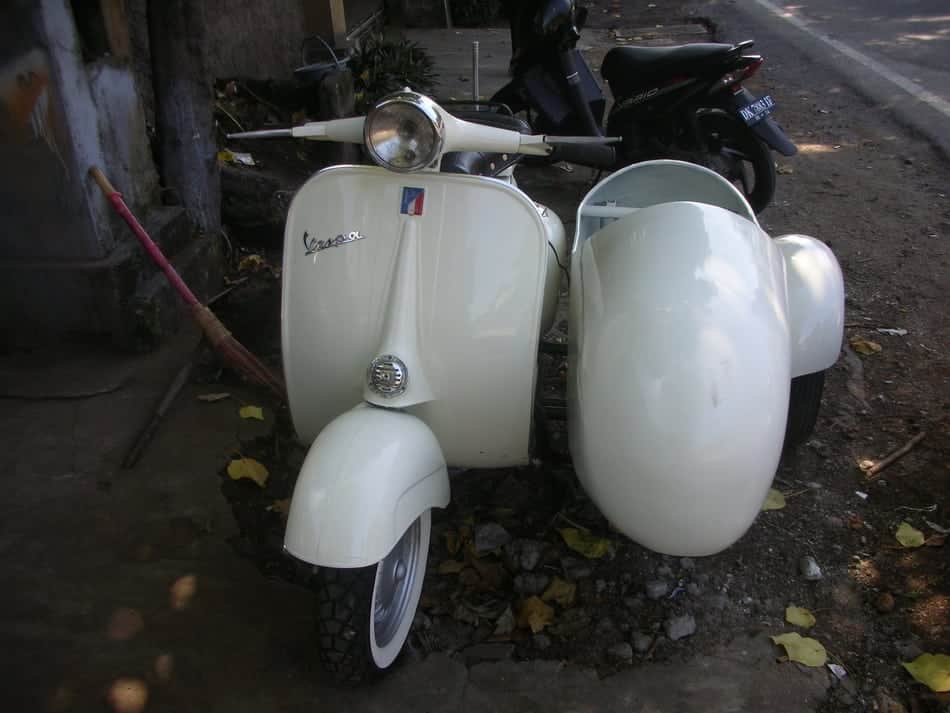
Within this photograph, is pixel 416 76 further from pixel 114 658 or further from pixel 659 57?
pixel 114 658

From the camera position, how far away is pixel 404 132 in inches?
73.8

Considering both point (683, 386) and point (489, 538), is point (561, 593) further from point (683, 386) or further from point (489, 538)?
point (683, 386)

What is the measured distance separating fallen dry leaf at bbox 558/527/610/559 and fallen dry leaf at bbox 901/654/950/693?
2.63 feet

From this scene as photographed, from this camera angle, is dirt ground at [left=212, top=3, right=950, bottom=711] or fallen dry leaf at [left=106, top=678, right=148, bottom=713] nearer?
fallen dry leaf at [left=106, top=678, right=148, bottom=713]

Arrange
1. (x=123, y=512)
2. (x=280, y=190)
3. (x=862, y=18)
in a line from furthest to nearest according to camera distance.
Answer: (x=862, y=18) < (x=280, y=190) < (x=123, y=512)

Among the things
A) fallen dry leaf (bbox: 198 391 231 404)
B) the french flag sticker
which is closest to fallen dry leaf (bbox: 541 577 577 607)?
the french flag sticker

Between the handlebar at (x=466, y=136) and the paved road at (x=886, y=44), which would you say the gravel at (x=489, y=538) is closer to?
the handlebar at (x=466, y=136)

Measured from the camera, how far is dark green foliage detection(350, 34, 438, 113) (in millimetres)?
6188

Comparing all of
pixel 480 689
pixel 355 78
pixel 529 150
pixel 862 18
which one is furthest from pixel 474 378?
pixel 862 18

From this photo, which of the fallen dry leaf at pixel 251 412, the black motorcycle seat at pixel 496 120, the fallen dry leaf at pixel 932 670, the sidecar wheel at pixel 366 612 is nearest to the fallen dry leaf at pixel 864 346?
the fallen dry leaf at pixel 932 670

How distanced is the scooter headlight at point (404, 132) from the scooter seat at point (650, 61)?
9.70 feet

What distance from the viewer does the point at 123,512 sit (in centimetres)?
252

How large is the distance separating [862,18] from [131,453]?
34.5ft

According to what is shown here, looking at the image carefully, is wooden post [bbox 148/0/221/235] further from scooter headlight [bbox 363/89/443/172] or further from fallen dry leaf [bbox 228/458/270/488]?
scooter headlight [bbox 363/89/443/172]
